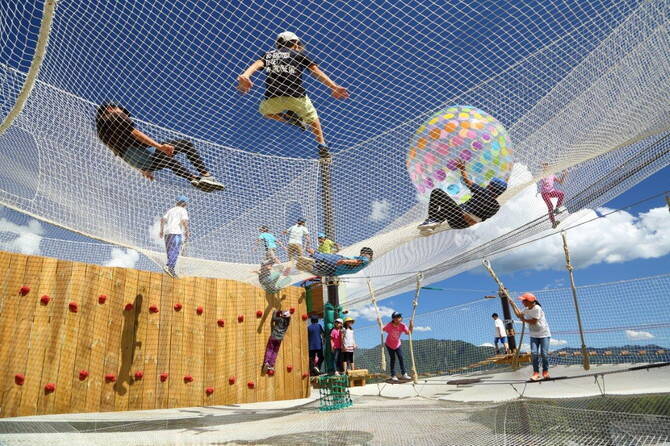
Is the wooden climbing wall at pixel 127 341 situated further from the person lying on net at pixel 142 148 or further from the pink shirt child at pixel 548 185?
the pink shirt child at pixel 548 185

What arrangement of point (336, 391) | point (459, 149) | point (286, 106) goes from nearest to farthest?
point (286, 106) < point (459, 149) < point (336, 391)

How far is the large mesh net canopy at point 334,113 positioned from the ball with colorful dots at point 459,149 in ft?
0.04

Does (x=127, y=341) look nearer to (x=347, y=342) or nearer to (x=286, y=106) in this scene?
(x=286, y=106)

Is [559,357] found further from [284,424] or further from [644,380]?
[284,424]

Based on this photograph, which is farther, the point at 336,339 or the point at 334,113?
the point at 336,339

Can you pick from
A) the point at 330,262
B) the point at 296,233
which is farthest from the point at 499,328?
the point at 296,233

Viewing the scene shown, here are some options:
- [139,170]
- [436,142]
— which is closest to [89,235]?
[139,170]

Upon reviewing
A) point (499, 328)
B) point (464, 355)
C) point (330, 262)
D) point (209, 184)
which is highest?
point (209, 184)

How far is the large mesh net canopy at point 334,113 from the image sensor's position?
2.86 meters

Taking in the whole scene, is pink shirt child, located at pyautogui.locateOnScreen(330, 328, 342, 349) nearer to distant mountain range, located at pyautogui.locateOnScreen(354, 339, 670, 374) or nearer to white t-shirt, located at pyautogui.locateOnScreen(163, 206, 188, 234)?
distant mountain range, located at pyautogui.locateOnScreen(354, 339, 670, 374)

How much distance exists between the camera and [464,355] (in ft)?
28.1

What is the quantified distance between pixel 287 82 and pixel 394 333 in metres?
4.63

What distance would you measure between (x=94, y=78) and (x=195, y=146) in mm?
960

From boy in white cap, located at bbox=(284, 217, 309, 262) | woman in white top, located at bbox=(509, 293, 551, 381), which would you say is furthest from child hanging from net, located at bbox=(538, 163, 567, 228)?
boy in white cap, located at bbox=(284, 217, 309, 262)
